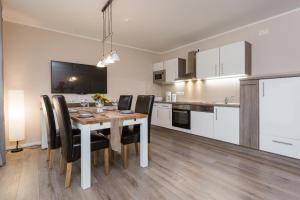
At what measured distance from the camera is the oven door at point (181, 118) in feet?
13.1

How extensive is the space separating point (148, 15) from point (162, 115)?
269 centimetres

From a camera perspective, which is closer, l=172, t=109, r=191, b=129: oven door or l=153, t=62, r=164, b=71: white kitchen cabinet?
l=172, t=109, r=191, b=129: oven door

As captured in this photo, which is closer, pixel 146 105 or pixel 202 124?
pixel 146 105

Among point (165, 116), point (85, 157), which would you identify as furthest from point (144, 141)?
point (165, 116)

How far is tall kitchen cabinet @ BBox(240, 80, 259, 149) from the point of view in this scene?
2864 millimetres

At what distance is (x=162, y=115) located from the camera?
15.5 ft

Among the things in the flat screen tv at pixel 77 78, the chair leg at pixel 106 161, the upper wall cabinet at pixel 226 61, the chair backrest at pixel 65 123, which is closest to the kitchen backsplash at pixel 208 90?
the upper wall cabinet at pixel 226 61

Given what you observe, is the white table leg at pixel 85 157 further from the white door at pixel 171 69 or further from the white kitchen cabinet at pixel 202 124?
the white door at pixel 171 69

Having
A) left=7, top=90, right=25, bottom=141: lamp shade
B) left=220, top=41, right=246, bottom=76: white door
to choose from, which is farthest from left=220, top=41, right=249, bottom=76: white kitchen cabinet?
left=7, top=90, right=25, bottom=141: lamp shade

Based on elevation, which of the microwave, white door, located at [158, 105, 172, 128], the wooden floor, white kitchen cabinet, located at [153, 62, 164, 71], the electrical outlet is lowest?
the wooden floor

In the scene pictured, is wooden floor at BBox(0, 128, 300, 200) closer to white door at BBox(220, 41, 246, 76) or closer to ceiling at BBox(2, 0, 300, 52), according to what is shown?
white door at BBox(220, 41, 246, 76)

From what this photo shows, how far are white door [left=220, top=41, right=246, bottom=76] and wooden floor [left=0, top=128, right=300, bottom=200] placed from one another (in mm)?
1594

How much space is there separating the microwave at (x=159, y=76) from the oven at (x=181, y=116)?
1.07 metres

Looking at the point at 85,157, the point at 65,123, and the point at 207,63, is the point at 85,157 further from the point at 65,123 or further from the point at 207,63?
the point at 207,63
